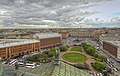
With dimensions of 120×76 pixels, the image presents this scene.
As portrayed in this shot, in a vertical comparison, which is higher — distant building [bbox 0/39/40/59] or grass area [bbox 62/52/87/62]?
distant building [bbox 0/39/40/59]

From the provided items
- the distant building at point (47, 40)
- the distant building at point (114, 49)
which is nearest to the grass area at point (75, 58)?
the distant building at point (114, 49)

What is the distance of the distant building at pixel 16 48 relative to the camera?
74.9 metres

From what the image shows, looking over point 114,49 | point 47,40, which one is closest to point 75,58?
point 114,49

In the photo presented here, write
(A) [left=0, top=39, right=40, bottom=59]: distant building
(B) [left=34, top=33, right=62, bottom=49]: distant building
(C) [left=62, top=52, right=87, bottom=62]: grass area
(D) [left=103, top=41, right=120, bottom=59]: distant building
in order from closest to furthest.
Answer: (C) [left=62, top=52, right=87, bottom=62]: grass area, (A) [left=0, top=39, right=40, bottom=59]: distant building, (D) [left=103, top=41, right=120, bottom=59]: distant building, (B) [left=34, top=33, right=62, bottom=49]: distant building

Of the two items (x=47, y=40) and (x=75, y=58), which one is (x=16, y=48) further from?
(x=47, y=40)

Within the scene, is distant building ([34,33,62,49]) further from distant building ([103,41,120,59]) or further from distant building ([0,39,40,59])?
distant building ([103,41,120,59])

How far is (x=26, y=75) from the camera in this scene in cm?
1012

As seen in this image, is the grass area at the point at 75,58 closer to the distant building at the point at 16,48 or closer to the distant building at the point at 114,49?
the distant building at the point at 114,49

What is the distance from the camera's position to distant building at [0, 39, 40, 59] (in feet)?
246

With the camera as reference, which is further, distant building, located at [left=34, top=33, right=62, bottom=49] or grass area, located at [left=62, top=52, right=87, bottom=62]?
distant building, located at [left=34, top=33, right=62, bottom=49]

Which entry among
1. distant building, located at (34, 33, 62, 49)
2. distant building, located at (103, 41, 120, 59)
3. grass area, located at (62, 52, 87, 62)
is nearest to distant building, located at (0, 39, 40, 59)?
distant building, located at (34, 33, 62, 49)

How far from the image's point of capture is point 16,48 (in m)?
81.9

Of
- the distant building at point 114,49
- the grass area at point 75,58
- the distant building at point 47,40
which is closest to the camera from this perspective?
the grass area at point 75,58

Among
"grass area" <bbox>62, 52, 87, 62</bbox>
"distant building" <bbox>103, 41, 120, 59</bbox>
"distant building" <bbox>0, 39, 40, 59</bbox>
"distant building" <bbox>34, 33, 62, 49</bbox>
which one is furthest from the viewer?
"distant building" <bbox>34, 33, 62, 49</bbox>
